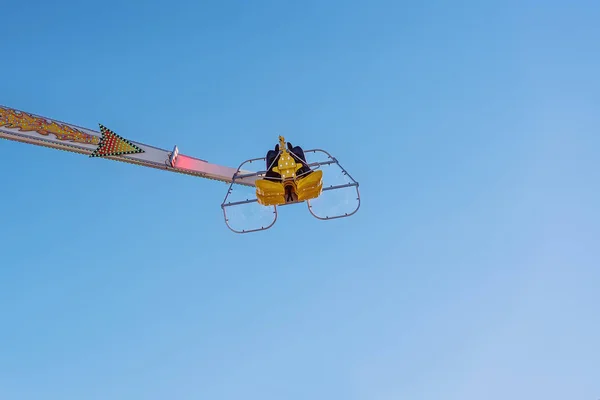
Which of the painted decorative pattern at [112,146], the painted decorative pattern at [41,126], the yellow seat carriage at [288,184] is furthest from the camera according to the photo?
the painted decorative pattern at [41,126]

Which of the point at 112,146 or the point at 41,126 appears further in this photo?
the point at 41,126

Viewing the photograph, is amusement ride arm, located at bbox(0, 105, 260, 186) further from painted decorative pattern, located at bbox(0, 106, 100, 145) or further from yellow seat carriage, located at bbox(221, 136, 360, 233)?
yellow seat carriage, located at bbox(221, 136, 360, 233)

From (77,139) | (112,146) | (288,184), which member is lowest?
(288,184)

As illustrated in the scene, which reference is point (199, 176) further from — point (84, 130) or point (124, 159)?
point (84, 130)

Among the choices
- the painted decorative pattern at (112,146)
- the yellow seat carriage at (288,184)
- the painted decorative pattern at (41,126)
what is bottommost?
the yellow seat carriage at (288,184)

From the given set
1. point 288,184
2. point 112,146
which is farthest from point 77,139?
point 288,184

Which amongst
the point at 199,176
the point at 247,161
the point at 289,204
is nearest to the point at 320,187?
the point at 289,204

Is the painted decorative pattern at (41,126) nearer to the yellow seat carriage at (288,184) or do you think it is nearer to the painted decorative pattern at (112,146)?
the painted decorative pattern at (112,146)

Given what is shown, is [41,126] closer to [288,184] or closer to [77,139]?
[77,139]

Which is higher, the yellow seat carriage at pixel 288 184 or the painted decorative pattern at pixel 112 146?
the painted decorative pattern at pixel 112 146

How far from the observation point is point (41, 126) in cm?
1438

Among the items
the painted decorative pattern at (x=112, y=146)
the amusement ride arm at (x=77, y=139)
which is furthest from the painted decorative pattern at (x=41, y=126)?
the painted decorative pattern at (x=112, y=146)

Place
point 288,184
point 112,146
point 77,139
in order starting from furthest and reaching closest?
1. point 77,139
2. point 112,146
3. point 288,184

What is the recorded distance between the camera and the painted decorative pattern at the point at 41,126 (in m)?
14.3
